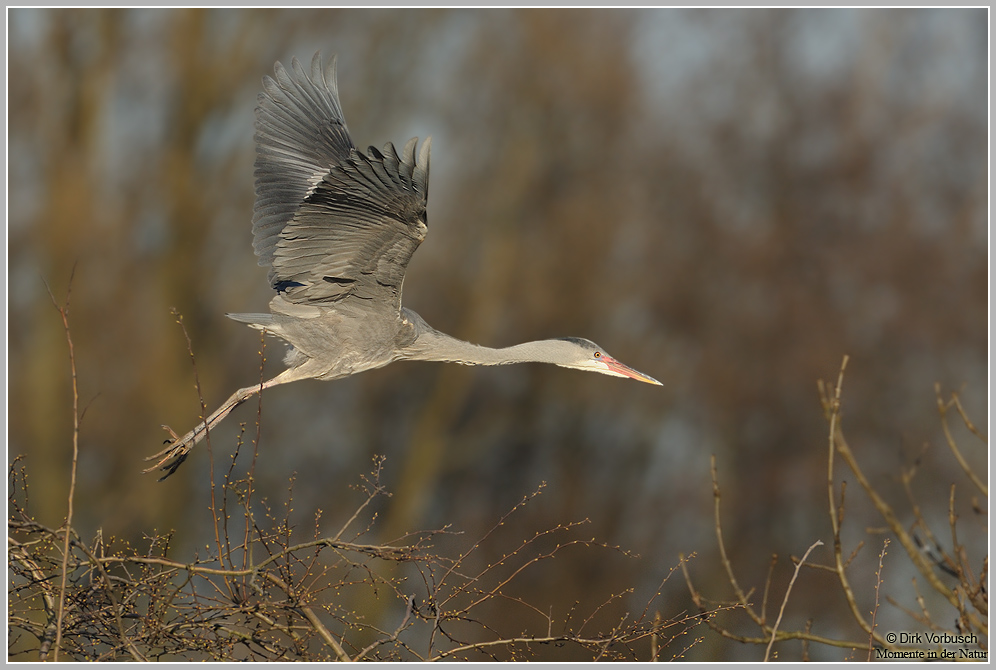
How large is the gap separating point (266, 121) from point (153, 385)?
1220cm

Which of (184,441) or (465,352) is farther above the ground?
(465,352)

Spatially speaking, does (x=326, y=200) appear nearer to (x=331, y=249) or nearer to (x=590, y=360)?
(x=331, y=249)

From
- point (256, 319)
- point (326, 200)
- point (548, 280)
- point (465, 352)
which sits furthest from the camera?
point (548, 280)

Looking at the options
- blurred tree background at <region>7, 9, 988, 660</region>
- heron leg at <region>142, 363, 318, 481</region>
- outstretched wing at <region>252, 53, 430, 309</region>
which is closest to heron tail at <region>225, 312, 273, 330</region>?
outstretched wing at <region>252, 53, 430, 309</region>

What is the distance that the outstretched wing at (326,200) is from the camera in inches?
173

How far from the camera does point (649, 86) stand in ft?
66.6

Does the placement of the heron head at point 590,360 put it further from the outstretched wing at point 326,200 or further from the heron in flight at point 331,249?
the outstretched wing at point 326,200

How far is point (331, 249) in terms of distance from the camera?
485 cm

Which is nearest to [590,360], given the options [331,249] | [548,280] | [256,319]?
[331,249]

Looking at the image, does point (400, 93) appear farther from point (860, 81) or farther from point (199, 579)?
point (199, 579)

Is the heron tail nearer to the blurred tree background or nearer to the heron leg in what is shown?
the heron leg

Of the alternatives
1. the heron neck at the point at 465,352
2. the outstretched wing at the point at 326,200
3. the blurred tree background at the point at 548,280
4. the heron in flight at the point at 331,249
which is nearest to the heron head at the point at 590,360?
the heron in flight at the point at 331,249

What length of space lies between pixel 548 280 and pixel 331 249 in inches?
555

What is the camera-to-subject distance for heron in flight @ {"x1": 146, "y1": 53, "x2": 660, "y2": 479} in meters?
4.52
